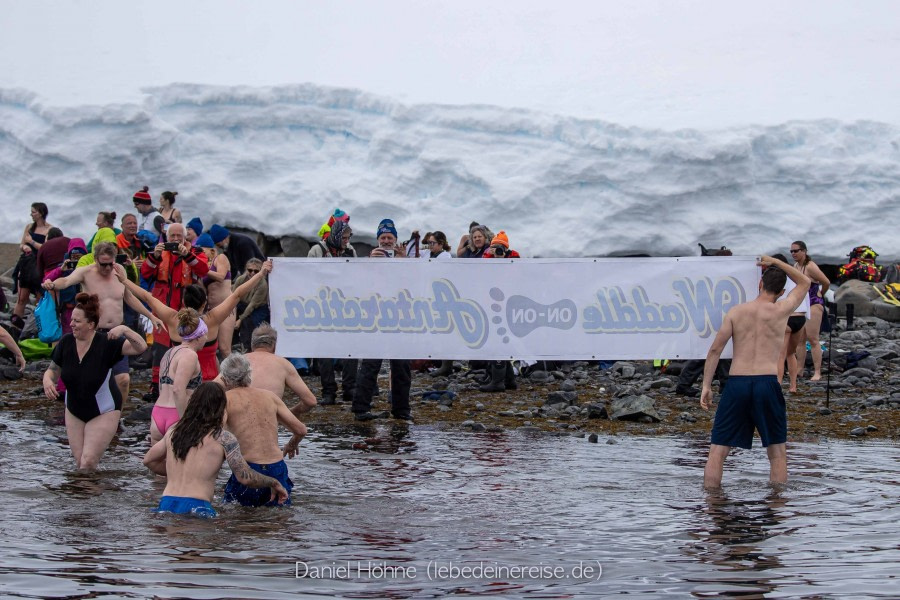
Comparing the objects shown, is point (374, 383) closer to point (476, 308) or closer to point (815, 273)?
point (476, 308)

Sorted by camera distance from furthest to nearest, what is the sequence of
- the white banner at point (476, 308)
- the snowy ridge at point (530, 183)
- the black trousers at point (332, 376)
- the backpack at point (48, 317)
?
1. the snowy ridge at point (530, 183)
2. the backpack at point (48, 317)
3. the black trousers at point (332, 376)
4. the white banner at point (476, 308)

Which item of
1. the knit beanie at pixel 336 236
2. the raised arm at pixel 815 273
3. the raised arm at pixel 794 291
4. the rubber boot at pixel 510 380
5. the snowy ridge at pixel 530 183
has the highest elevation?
the snowy ridge at pixel 530 183

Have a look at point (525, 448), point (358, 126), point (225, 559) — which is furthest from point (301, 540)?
point (358, 126)

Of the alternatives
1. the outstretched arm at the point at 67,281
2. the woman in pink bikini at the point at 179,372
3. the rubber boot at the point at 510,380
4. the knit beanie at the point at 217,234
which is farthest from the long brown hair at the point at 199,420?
the rubber boot at the point at 510,380

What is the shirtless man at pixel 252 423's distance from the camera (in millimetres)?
7645

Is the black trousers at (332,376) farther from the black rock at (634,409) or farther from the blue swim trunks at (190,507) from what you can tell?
the blue swim trunks at (190,507)

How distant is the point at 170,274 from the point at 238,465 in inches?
211

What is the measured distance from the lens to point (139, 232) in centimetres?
1476

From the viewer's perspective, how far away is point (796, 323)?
13.4 meters

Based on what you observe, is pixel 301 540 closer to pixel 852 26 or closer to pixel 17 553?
Answer: pixel 17 553

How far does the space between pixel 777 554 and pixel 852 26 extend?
2867cm

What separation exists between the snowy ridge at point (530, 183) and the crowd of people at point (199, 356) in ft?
18.3

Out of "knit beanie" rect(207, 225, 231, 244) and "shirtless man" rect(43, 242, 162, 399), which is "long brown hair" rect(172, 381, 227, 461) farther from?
"knit beanie" rect(207, 225, 231, 244)

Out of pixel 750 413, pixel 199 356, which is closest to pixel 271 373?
pixel 199 356
